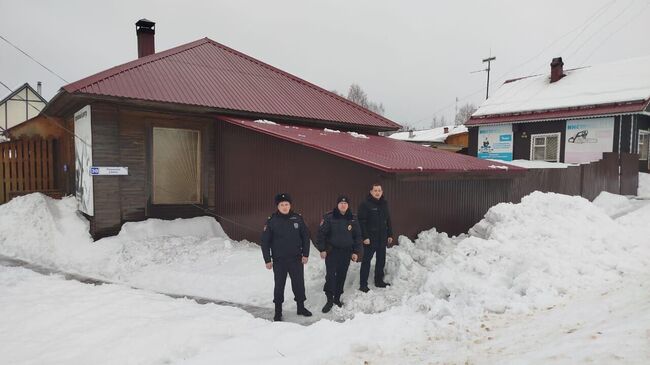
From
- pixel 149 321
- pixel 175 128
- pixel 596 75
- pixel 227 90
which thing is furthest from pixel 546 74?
pixel 149 321

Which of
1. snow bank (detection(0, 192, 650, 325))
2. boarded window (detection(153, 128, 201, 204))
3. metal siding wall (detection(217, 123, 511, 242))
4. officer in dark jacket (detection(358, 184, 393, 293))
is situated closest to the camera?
snow bank (detection(0, 192, 650, 325))

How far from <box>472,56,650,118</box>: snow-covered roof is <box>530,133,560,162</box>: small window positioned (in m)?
1.34

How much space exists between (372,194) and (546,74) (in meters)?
20.9

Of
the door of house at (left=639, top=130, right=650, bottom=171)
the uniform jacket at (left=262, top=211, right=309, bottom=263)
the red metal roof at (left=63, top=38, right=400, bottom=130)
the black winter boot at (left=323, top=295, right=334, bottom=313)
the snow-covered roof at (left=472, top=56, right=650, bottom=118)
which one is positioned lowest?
the black winter boot at (left=323, top=295, right=334, bottom=313)

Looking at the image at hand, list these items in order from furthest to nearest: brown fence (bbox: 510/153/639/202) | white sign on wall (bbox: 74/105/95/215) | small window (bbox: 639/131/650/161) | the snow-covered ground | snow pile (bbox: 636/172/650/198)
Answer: small window (bbox: 639/131/650/161) → snow pile (bbox: 636/172/650/198) → brown fence (bbox: 510/153/639/202) → white sign on wall (bbox: 74/105/95/215) → the snow-covered ground

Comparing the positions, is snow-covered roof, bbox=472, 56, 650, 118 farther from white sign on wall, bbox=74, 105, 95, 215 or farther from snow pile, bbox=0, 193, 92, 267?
snow pile, bbox=0, 193, 92, 267

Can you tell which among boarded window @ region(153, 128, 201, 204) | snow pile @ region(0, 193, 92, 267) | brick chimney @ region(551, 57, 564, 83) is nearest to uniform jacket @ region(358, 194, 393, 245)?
boarded window @ region(153, 128, 201, 204)

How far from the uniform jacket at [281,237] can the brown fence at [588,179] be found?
23.0ft

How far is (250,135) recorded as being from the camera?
9023 mm

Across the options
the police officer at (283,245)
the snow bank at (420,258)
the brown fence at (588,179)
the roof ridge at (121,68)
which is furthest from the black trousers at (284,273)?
the brown fence at (588,179)

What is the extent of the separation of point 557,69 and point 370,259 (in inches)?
790

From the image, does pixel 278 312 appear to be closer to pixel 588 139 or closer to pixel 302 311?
pixel 302 311

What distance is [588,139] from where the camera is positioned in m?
16.5

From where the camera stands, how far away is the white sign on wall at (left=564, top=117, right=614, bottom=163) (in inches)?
627
